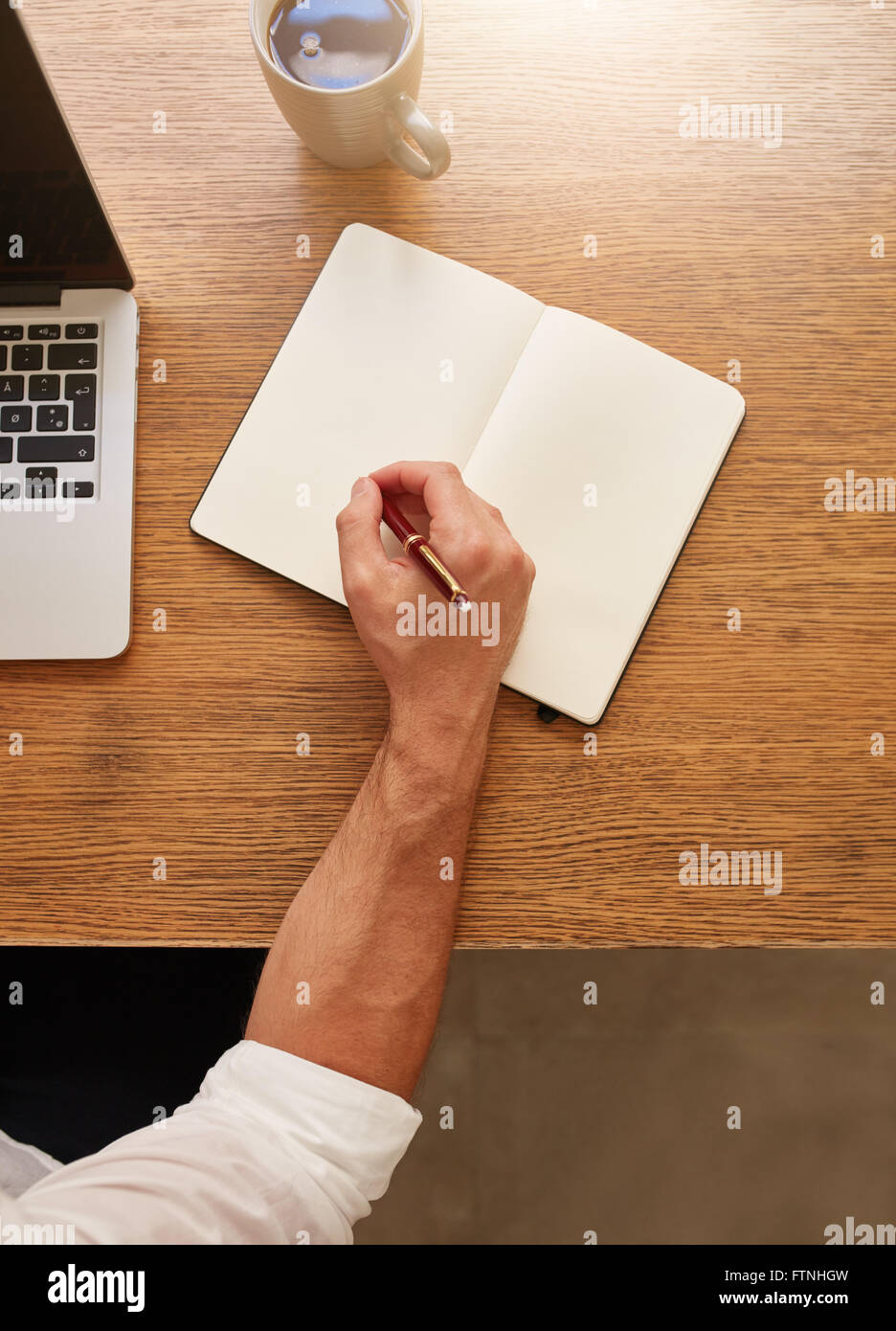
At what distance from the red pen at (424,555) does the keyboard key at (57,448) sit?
0.23m

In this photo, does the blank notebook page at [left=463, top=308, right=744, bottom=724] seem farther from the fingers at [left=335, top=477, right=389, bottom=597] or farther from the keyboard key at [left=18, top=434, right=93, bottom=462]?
the keyboard key at [left=18, top=434, right=93, bottom=462]

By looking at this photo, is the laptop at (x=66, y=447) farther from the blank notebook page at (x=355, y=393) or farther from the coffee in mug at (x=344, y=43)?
the coffee in mug at (x=344, y=43)

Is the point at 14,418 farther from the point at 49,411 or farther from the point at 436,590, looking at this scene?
the point at 436,590

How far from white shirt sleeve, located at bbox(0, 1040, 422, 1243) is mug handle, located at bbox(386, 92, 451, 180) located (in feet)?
2.09

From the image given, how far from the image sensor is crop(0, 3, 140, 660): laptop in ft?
2.06

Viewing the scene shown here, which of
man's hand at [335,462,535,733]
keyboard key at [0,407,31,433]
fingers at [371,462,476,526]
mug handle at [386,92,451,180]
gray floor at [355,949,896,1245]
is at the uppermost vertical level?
mug handle at [386,92,451,180]

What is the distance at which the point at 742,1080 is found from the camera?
119 centimetres

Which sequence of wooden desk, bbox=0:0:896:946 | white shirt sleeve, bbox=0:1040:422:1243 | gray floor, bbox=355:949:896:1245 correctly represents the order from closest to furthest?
white shirt sleeve, bbox=0:1040:422:1243 < wooden desk, bbox=0:0:896:946 < gray floor, bbox=355:949:896:1245

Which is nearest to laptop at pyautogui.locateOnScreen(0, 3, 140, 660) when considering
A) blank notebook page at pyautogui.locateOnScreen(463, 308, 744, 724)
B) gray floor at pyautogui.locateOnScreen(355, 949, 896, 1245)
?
blank notebook page at pyautogui.locateOnScreen(463, 308, 744, 724)

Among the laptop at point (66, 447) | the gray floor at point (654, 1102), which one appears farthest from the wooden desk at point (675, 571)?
the gray floor at point (654, 1102)

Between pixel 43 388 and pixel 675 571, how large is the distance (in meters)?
0.49

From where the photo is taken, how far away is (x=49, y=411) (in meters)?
0.64
